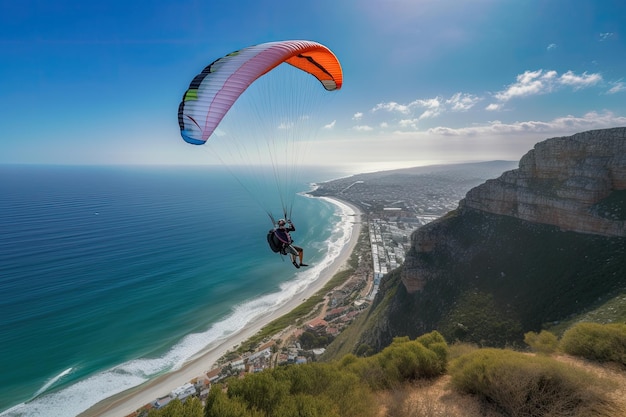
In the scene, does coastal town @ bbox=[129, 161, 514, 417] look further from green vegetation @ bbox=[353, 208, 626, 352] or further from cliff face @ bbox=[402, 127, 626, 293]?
cliff face @ bbox=[402, 127, 626, 293]

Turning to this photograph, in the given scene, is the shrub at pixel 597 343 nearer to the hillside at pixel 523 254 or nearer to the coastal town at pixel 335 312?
the hillside at pixel 523 254

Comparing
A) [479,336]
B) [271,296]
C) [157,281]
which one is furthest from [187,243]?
[479,336]

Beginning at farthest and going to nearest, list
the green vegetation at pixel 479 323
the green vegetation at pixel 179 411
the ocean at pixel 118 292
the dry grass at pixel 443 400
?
the ocean at pixel 118 292, the green vegetation at pixel 479 323, the dry grass at pixel 443 400, the green vegetation at pixel 179 411

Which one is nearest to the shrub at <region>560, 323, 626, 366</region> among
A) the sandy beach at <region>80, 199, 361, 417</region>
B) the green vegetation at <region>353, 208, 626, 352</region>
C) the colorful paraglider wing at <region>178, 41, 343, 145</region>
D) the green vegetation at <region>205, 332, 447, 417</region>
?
the green vegetation at <region>205, 332, 447, 417</region>

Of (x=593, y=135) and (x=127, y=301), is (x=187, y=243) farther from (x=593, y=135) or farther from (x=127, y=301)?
(x=593, y=135)

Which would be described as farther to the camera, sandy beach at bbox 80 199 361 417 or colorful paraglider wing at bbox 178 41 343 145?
sandy beach at bbox 80 199 361 417

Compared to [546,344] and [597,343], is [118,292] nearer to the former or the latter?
[546,344]

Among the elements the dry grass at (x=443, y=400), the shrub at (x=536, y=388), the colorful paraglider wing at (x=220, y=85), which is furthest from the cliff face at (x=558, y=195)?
the colorful paraglider wing at (x=220, y=85)
